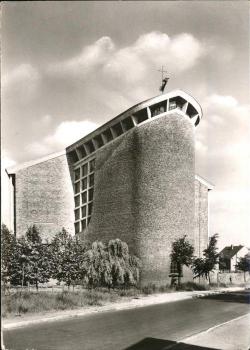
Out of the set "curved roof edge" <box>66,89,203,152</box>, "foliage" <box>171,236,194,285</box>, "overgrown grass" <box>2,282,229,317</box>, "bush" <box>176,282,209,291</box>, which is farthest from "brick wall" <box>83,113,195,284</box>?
"overgrown grass" <box>2,282,229,317</box>

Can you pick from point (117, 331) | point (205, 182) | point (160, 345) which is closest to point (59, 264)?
point (117, 331)

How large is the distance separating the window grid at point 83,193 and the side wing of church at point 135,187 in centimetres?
9

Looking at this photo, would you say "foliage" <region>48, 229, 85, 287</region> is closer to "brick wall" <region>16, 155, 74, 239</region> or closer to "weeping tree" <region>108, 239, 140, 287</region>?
"weeping tree" <region>108, 239, 140, 287</region>

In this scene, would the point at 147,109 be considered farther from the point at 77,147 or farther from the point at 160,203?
the point at 77,147

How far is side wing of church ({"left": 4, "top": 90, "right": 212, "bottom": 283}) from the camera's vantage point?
30844mm

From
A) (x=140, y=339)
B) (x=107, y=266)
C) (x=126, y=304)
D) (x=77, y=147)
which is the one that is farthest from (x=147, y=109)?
(x=140, y=339)

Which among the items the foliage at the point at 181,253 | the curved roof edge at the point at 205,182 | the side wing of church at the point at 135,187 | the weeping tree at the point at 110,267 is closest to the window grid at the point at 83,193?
the side wing of church at the point at 135,187

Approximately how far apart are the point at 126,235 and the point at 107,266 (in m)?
6.46

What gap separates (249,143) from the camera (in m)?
9.83

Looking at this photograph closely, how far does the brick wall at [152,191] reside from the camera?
30.7 meters

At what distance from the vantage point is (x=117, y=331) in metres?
11.0

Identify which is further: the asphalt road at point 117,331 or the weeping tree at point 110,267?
the weeping tree at point 110,267

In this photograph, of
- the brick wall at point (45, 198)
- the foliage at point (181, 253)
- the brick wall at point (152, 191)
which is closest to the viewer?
the foliage at point (181, 253)

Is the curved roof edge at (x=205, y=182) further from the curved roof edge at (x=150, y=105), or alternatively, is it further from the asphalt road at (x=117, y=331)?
the asphalt road at (x=117, y=331)
